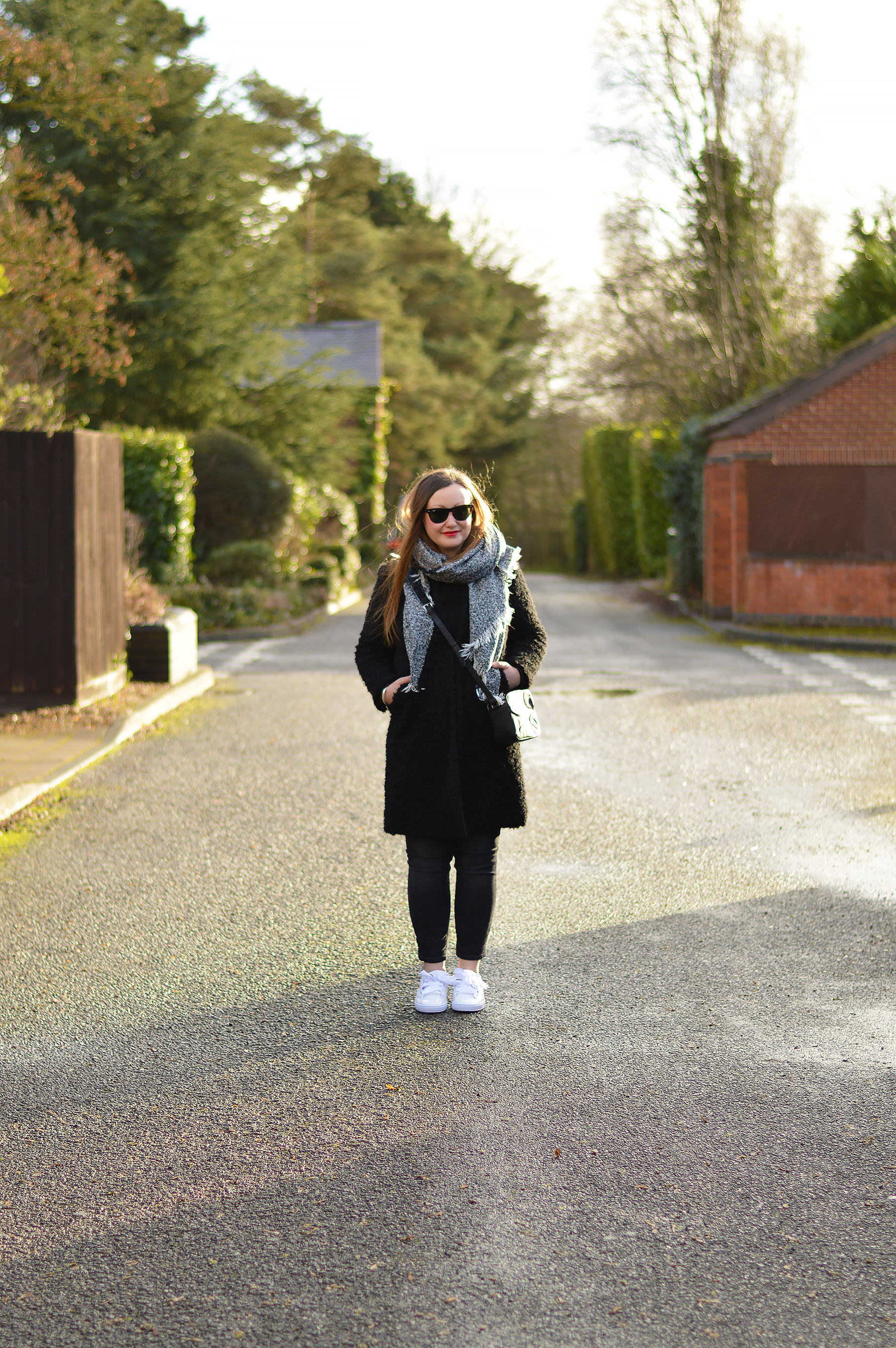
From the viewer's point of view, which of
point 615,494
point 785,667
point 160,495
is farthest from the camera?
point 615,494

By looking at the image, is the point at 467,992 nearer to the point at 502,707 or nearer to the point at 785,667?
the point at 502,707

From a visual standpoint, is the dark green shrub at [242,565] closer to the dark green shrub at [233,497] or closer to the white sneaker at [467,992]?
the dark green shrub at [233,497]

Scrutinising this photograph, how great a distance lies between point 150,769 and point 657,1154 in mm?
6103

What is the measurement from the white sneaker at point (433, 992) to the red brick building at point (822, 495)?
16210mm

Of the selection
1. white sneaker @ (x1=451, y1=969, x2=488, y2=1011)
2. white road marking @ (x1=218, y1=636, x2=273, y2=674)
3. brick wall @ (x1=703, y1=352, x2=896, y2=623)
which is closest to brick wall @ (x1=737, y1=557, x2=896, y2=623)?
brick wall @ (x1=703, y1=352, x2=896, y2=623)

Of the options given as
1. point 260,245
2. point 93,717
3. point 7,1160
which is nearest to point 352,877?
point 7,1160

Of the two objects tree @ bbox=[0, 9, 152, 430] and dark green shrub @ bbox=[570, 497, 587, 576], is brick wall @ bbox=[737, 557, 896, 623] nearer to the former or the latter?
tree @ bbox=[0, 9, 152, 430]

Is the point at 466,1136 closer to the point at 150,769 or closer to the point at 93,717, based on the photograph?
the point at 150,769

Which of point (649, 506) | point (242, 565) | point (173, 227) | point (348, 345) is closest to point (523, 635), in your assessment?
point (242, 565)

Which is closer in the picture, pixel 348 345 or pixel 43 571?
pixel 43 571

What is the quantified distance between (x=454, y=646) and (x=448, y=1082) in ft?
4.54

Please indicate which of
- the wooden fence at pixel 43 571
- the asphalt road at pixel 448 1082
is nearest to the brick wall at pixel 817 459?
the wooden fence at pixel 43 571

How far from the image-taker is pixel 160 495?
19422 mm

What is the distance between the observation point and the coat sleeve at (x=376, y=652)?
4.60 m
